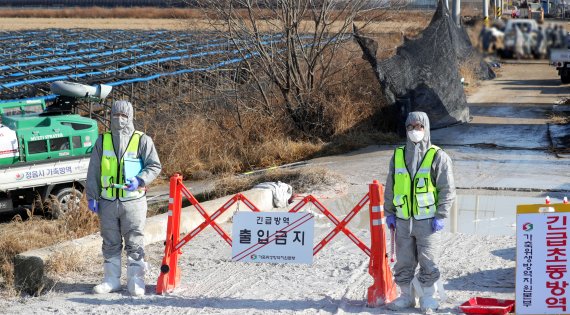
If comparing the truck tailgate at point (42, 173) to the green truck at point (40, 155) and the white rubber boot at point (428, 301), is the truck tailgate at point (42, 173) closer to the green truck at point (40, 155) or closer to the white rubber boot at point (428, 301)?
the green truck at point (40, 155)

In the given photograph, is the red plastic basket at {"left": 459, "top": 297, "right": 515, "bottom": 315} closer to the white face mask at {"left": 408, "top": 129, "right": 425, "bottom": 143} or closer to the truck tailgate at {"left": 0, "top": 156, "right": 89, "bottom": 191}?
the white face mask at {"left": 408, "top": 129, "right": 425, "bottom": 143}

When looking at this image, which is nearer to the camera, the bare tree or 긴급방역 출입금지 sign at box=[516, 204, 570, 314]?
긴급방역 출입금지 sign at box=[516, 204, 570, 314]

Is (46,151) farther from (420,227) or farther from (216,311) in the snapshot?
(420,227)

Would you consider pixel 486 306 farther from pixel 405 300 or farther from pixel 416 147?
pixel 416 147

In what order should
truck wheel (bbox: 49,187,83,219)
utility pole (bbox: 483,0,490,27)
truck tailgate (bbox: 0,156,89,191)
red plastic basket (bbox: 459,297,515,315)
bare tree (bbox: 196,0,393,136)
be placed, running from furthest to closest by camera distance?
bare tree (bbox: 196,0,393,136) → truck tailgate (bbox: 0,156,89,191) → truck wheel (bbox: 49,187,83,219) → red plastic basket (bbox: 459,297,515,315) → utility pole (bbox: 483,0,490,27)

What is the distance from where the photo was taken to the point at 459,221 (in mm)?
13180

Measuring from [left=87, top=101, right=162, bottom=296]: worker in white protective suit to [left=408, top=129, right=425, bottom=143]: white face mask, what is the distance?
106 inches

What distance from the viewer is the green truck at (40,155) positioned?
590 inches

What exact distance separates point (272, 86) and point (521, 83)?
1344 cm

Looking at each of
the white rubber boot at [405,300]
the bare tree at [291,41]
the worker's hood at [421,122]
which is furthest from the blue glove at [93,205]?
the bare tree at [291,41]

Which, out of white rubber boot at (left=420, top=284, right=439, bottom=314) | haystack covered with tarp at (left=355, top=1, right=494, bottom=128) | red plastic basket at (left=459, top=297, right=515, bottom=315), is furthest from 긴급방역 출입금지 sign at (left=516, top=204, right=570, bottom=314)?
haystack covered with tarp at (left=355, top=1, right=494, bottom=128)

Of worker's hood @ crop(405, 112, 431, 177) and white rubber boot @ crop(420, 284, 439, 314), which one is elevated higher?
worker's hood @ crop(405, 112, 431, 177)

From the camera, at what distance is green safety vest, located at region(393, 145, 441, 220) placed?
8.75 m

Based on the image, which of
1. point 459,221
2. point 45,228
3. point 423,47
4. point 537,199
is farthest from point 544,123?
point 45,228
